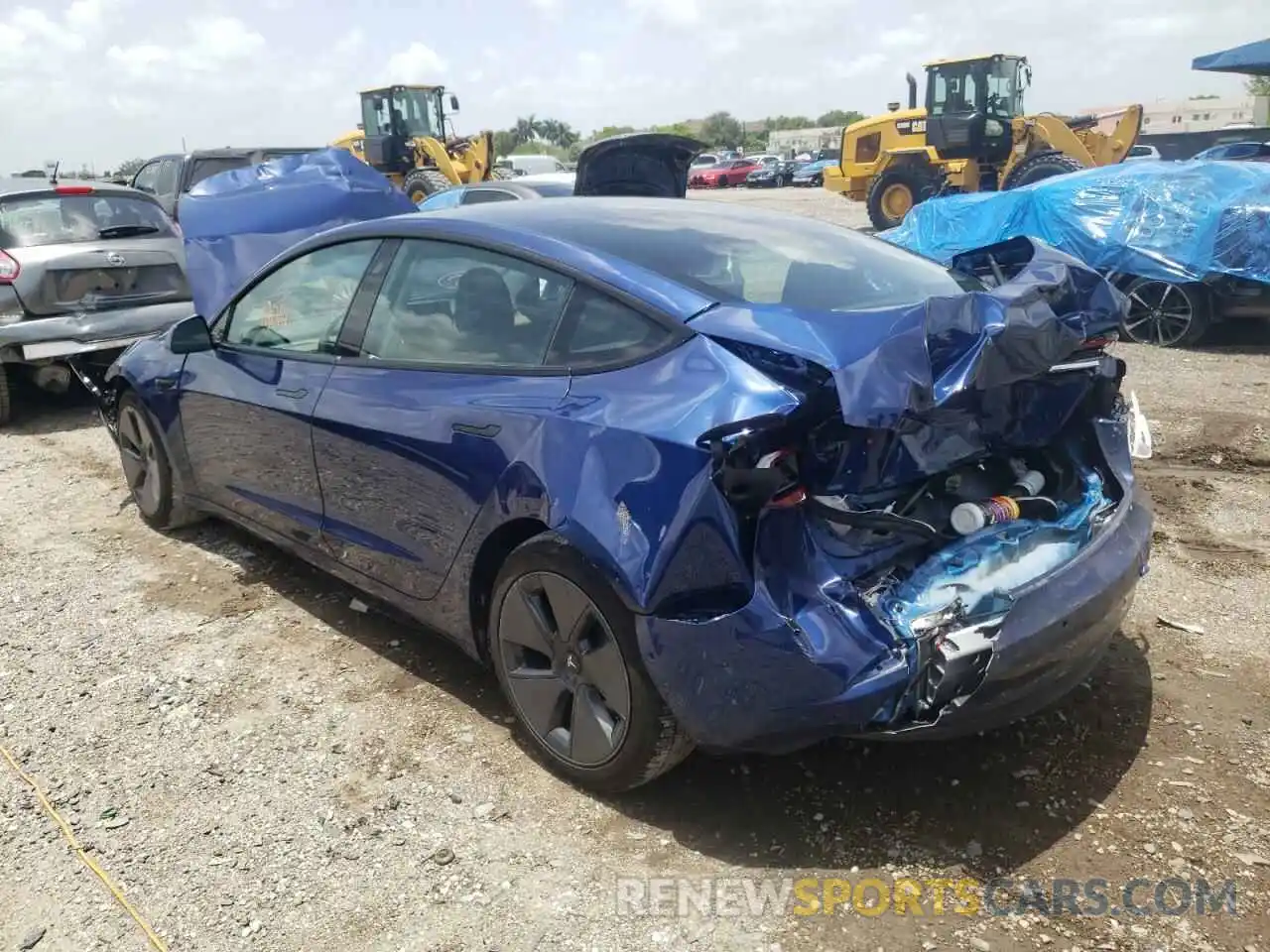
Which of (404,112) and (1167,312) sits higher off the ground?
(404,112)

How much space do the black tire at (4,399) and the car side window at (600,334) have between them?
5.97 m

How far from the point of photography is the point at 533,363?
117 inches

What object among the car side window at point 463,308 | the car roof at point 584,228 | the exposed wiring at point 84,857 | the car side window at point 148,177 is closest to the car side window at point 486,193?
the car side window at point 148,177

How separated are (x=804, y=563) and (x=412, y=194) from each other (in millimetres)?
16613

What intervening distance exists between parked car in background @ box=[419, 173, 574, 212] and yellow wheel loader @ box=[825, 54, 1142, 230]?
773 cm

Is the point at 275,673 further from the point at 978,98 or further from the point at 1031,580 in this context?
the point at 978,98

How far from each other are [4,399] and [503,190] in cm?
540

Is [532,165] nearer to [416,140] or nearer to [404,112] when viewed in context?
[404,112]

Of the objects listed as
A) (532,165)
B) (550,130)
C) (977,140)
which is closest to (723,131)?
(550,130)

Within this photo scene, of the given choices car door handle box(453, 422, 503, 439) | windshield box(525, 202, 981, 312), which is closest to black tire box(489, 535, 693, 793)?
car door handle box(453, 422, 503, 439)

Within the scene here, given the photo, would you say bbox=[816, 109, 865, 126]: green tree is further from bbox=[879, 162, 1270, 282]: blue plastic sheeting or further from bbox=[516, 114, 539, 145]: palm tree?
bbox=[879, 162, 1270, 282]: blue plastic sheeting

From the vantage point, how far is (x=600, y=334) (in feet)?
9.31

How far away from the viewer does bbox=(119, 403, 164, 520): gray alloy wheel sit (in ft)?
16.2

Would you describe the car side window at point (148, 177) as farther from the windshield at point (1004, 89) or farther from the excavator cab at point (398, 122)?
the windshield at point (1004, 89)
